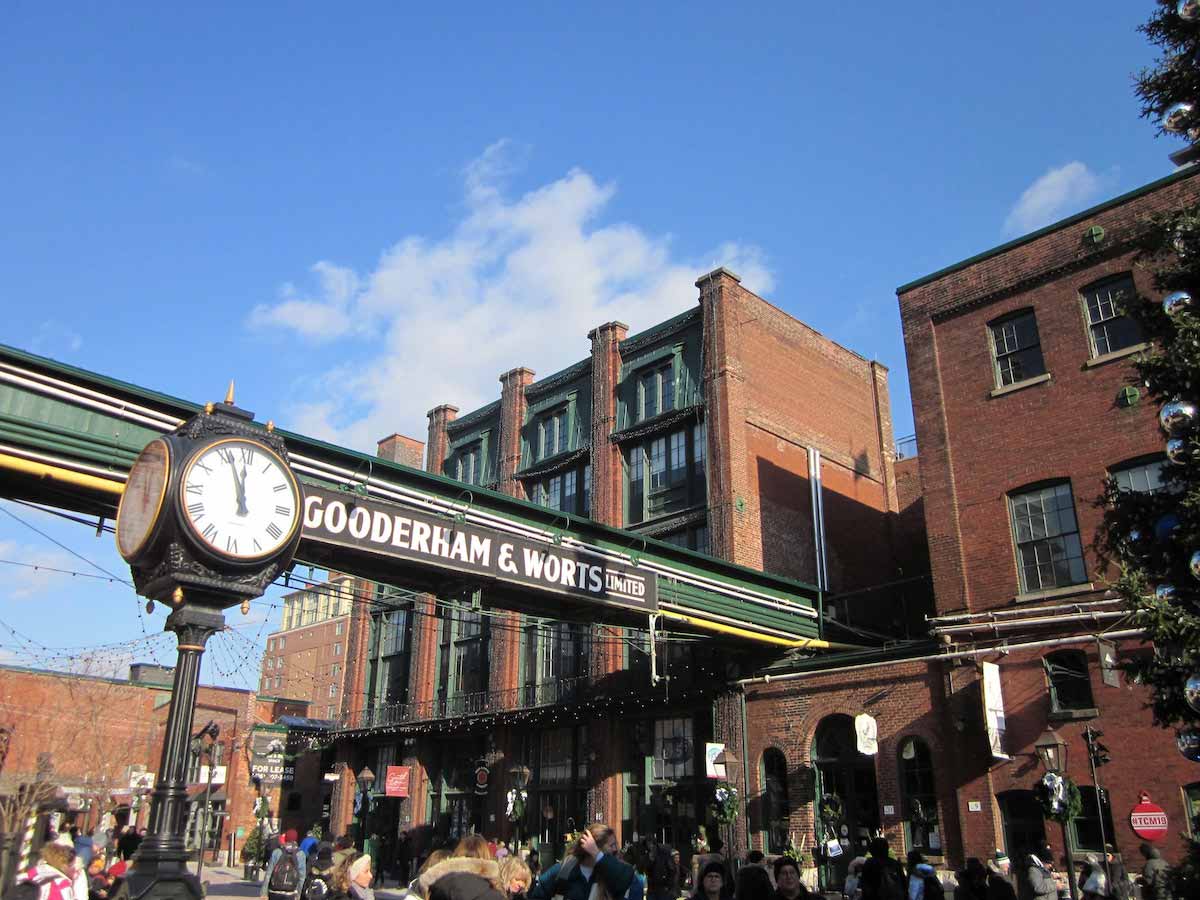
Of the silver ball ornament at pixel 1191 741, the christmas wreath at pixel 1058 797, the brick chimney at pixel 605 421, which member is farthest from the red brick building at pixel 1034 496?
the brick chimney at pixel 605 421

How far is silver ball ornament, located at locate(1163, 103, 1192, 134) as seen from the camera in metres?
8.88

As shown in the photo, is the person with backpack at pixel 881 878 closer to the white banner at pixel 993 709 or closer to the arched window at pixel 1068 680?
the white banner at pixel 993 709

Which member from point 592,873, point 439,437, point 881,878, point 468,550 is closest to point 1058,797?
point 881,878

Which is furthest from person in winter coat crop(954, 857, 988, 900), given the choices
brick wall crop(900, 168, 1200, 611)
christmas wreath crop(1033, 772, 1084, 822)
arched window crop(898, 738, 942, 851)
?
brick wall crop(900, 168, 1200, 611)

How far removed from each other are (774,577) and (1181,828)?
9.69 m

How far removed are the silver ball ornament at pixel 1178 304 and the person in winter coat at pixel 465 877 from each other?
7484mm

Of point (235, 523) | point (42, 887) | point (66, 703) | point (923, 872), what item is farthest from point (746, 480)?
point (66, 703)

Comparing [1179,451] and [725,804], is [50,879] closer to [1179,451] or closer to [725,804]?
[1179,451]

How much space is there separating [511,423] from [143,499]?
97.2ft

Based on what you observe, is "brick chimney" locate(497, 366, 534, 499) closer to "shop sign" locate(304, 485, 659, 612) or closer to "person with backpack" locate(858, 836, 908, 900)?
"shop sign" locate(304, 485, 659, 612)

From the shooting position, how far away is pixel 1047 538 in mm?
20578

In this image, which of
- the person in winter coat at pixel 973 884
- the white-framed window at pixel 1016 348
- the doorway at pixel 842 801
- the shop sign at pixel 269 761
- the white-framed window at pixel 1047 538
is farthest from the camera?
the shop sign at pixel 269 761

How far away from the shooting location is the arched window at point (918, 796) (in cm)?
2025

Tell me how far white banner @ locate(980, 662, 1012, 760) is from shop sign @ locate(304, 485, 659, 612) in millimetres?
6901
